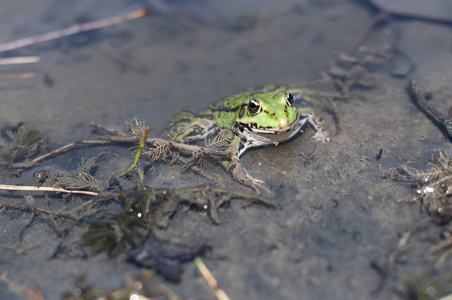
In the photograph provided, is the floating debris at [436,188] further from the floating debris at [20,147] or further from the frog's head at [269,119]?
the floating debris at [20,147]

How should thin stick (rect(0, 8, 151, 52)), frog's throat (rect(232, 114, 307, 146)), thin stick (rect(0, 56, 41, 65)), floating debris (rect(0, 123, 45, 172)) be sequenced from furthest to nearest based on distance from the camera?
thin stick (rect(0, 8, 151, 52)) < thin stick (rect(0, 56, 41, 65)) < floating debris (rect(0, 123, 45, 172)) < frog's throat (rect(232, 114, 307, 146))

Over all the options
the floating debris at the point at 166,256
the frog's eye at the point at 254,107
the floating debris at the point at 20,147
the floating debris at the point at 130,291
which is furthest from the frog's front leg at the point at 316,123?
the floating debris at the point at 20,147

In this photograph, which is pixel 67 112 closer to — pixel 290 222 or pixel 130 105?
pixel 130 105

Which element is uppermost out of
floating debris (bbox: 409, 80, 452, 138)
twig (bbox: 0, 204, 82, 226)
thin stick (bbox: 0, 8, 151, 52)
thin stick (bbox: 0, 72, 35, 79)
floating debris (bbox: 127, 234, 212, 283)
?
thin stick (bbox: 0, 8, 151, 52)

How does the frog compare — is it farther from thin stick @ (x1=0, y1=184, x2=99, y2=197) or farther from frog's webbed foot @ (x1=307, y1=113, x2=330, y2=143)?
thin stick @ (x1=0, y1=184, x2=99, y2=197)

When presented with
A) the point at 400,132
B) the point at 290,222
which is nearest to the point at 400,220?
the point at 290,222

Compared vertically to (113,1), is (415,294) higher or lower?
lower

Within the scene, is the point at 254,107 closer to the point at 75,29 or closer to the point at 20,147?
the point at 20,147

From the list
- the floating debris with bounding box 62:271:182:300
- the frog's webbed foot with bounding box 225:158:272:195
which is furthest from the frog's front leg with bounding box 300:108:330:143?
the floating debris with bounding box 62:271:182:300

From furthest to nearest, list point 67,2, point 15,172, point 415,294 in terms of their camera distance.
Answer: point 67,2, point 15,172, point 415,294
